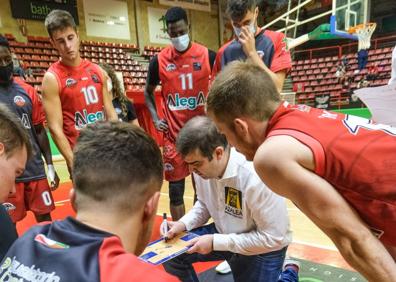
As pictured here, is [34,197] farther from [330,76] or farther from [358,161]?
[330,76]

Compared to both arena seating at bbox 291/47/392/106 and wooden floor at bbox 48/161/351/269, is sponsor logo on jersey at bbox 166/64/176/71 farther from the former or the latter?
arena seating at bbox 291/47/392/106

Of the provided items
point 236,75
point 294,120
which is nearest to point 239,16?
point 236,75

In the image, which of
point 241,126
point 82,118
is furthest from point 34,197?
point 241,126

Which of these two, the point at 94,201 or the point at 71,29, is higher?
the point at 71,29

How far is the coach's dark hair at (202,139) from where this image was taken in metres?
1.76

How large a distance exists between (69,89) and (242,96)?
6.02ft

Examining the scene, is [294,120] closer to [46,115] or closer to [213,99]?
[213,99]

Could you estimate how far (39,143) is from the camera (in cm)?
283

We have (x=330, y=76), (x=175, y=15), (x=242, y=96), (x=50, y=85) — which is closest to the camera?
(x=242, y=96)

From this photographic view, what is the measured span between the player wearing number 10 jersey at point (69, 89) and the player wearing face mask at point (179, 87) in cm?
50

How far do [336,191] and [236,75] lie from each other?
0.52 metres

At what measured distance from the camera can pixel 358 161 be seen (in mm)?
1163

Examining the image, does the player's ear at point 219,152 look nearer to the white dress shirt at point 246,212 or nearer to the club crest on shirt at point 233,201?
the white dress shirt at point 246,212

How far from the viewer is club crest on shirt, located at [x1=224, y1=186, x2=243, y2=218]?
1793mm
